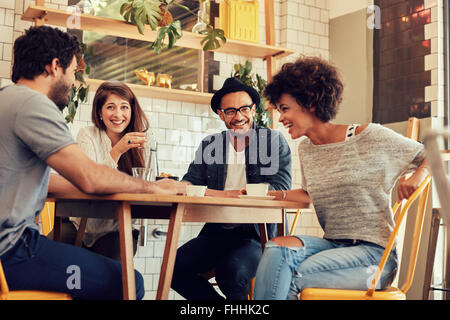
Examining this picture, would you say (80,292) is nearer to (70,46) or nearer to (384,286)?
(70,46)

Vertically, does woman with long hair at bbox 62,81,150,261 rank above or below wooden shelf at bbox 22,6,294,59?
below

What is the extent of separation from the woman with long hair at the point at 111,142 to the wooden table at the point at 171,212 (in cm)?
53

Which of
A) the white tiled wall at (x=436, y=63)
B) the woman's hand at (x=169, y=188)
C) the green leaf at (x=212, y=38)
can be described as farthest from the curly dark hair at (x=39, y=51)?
the white tiled wall at (x=436, y=63)

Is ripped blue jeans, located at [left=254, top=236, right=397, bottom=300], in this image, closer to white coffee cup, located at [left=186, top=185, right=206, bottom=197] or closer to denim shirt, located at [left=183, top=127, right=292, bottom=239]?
white coffee cup, located at [left=186, top=185, right=206, bottom=197]

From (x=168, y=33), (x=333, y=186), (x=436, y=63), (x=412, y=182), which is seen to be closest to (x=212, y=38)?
(x=168, y=33)

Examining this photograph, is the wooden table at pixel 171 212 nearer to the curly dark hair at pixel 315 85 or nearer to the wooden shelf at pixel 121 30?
the curly dark hair at pixel 315 85

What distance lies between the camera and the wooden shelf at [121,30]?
141 inches

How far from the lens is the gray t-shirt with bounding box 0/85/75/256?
1637mm

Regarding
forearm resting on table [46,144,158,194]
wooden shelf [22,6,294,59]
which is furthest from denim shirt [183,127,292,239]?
wooden shelf [22,6,294,59]

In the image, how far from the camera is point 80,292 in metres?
1.67

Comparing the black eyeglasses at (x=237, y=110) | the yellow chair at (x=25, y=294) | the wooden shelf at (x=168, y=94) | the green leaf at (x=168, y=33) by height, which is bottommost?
the yellow chair at (x=25, y=294)

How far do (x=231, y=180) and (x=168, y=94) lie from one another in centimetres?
152

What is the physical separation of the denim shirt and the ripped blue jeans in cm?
73
